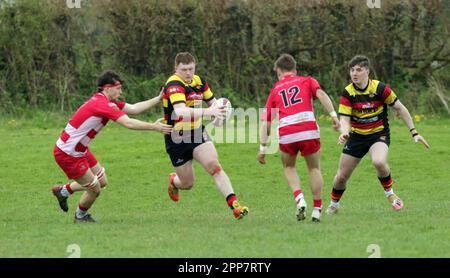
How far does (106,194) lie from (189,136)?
459 centimetres

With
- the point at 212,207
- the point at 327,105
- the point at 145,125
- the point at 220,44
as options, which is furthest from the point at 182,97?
the point at 220,44

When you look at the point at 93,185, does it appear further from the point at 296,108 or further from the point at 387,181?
the point at 387,181

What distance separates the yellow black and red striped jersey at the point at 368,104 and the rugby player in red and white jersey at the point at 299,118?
2.85ft

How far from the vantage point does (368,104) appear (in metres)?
11.7

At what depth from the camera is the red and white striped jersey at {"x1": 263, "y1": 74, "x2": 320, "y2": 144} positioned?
427 inches

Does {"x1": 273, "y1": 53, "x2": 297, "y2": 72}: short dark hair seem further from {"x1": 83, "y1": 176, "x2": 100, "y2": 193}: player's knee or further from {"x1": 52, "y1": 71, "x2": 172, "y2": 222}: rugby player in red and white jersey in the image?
{"x1": 83, "y1": 176, "x2": 100, "y2": 193}: player's knee

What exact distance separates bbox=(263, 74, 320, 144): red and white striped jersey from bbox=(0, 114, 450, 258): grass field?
1.05m

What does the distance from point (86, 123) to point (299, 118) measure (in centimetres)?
256

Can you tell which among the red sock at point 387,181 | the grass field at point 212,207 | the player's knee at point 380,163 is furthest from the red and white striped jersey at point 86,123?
the red sock at point 387,181

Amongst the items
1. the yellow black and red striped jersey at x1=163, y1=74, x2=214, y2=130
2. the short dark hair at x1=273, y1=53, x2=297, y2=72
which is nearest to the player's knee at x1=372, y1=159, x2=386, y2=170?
the short dark hair at x1=273, y1=53, x2=297, y2=72

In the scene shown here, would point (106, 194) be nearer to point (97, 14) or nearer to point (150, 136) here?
point (150, 136)

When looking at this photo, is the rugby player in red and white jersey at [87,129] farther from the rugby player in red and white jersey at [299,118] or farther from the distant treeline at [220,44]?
the distant treeline at [220,44]
